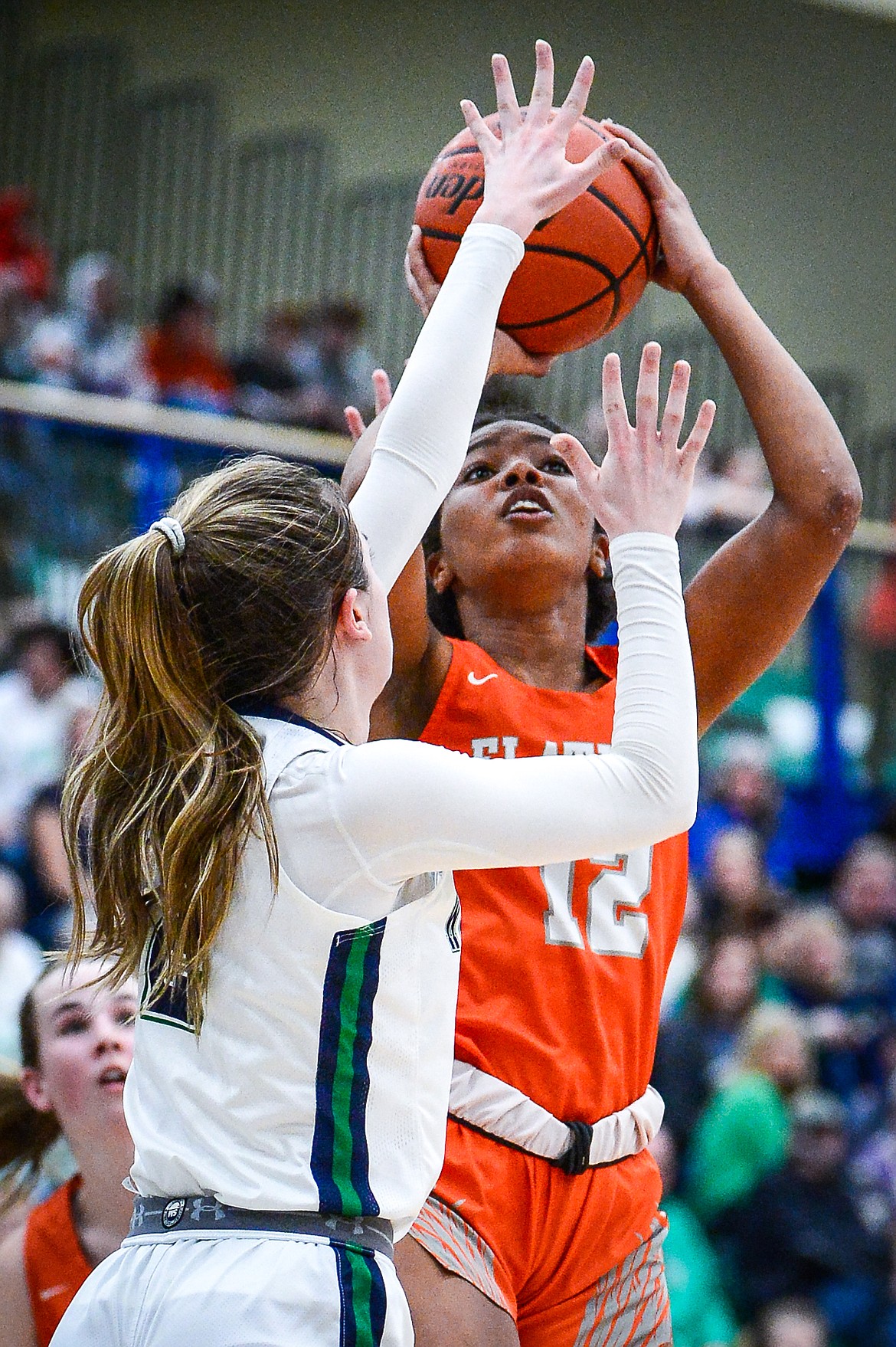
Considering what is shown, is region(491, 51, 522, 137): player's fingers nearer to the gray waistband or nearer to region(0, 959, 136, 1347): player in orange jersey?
the gray waistband

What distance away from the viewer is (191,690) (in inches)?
79.4

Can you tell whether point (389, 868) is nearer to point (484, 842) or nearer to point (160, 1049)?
point (484, 842)

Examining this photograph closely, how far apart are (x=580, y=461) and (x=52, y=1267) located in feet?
7.35

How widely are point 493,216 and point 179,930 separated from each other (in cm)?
109

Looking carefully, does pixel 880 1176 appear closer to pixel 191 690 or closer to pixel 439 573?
pixel 439 573

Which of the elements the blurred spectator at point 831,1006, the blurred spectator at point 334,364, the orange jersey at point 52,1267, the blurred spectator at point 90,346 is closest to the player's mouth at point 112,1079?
the orange jersey at point 52,1267

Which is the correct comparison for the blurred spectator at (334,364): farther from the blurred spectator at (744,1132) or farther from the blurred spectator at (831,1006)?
the blurred spectator at (744,1132)

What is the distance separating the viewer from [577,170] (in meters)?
2.45

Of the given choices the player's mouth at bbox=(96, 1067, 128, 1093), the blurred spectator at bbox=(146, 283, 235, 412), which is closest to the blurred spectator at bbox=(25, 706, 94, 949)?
the player's mouth at bbox=(96, 1067, 128, 1093)

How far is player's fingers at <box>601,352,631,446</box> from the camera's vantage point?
85.4 inches

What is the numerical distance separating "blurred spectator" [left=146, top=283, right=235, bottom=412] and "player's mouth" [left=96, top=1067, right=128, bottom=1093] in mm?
5878

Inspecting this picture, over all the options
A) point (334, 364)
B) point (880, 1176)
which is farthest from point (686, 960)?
point (334, 364)

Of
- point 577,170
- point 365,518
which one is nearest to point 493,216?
point 577,170

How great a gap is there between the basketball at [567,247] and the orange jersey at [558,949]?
52 centimetres
